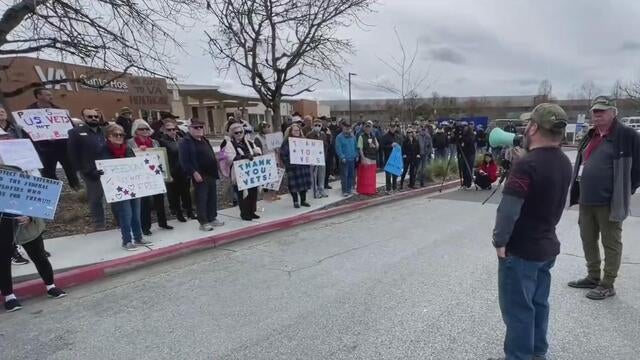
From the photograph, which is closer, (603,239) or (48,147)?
(603,239)

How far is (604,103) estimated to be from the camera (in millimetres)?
3939

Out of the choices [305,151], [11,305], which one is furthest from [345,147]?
[11,305]

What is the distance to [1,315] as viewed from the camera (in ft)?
13.5

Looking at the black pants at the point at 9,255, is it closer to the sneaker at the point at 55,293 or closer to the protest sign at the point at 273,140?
the sneaker at the point at 55,293

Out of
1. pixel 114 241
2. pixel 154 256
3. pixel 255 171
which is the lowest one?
pixel 154 256

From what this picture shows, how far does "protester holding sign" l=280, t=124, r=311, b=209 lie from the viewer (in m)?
8.63

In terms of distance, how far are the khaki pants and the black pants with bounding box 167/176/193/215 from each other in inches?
235

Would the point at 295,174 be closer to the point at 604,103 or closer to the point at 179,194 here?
the point at 179,194

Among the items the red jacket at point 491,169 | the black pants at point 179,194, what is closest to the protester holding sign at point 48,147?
the black pants at point 179,194

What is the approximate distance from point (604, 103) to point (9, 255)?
5.99 metres

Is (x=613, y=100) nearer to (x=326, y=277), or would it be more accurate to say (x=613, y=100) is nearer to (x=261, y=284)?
(x=326, y=277)

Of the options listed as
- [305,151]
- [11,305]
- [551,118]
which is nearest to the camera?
[551,118]

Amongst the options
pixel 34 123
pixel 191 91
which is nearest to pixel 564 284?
pixel 34 123

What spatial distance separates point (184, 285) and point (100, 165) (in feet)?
7.46
